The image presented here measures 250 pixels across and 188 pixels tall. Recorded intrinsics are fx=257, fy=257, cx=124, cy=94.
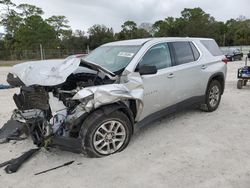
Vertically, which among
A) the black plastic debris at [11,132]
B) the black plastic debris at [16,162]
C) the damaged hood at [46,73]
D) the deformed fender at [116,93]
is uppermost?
the damaged hood at [46,73]

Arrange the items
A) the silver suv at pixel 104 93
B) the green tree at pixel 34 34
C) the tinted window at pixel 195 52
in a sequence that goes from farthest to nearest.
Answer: the green tree at pixel 34 34
the tinted window at pixel 195 52
the silver suv at pixel 104 93

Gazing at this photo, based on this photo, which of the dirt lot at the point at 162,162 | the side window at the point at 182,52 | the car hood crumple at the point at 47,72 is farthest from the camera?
the side window at the point at 182,52

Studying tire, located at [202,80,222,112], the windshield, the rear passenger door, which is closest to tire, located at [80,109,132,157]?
the windshield

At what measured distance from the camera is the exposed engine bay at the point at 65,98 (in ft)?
11.0

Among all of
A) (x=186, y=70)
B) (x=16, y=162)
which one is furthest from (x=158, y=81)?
(x=16, y=162)

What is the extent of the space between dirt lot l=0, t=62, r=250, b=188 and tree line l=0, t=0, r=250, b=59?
127 feet

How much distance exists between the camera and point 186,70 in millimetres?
4695

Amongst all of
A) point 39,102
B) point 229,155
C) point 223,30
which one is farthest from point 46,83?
point 223,30

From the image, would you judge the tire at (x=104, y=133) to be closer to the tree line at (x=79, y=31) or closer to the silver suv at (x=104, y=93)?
the silver suv at (x=104, y=93)

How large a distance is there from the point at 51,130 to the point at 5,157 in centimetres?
91

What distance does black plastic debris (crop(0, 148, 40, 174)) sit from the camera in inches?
129

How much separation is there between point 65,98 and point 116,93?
76cm

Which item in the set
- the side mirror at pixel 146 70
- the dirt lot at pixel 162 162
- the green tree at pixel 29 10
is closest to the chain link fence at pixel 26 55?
the green tree at pixel 29 10

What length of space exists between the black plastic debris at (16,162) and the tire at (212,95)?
141 inches
